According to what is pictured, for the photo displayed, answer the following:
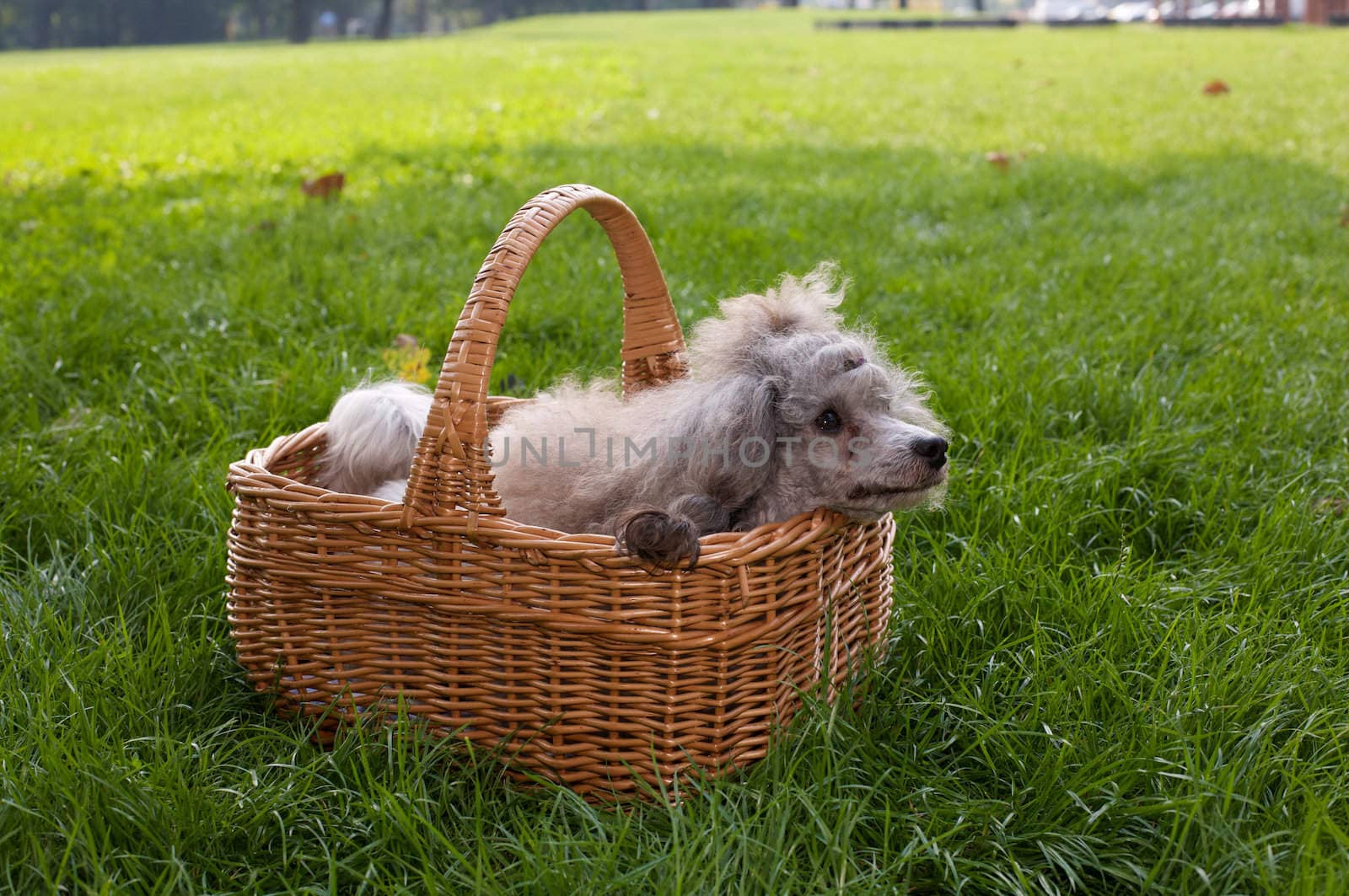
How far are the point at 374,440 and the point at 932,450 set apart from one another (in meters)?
1.33

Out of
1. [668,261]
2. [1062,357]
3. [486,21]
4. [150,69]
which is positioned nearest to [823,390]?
[1062,357]

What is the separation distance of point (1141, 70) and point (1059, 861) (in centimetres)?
1469

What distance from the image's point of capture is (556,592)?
6.30 ft

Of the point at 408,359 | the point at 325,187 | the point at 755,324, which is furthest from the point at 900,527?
the point at 325,187

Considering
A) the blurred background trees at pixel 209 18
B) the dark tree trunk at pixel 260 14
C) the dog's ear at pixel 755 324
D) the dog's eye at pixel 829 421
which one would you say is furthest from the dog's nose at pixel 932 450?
the dark tree trunk at pixel 260 14

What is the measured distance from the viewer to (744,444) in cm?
199

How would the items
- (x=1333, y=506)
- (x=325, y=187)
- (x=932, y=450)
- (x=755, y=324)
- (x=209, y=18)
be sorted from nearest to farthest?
(x=932, y=450)
(x=755, y=324)
(x=1333, y=506)
(x=325, y=187)
(x=209, y=18)

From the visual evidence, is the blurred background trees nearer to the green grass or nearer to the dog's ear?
the green grass

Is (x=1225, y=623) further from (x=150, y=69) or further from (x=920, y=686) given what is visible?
(x=150, y=69)

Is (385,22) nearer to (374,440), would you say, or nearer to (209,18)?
(209,18)

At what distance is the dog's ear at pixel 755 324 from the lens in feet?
7.13

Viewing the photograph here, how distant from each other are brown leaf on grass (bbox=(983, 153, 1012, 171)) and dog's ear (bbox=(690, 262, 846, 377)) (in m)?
5.68

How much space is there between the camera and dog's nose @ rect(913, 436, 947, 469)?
1.92 meters

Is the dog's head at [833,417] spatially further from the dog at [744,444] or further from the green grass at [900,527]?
the green grass at [900,527]
